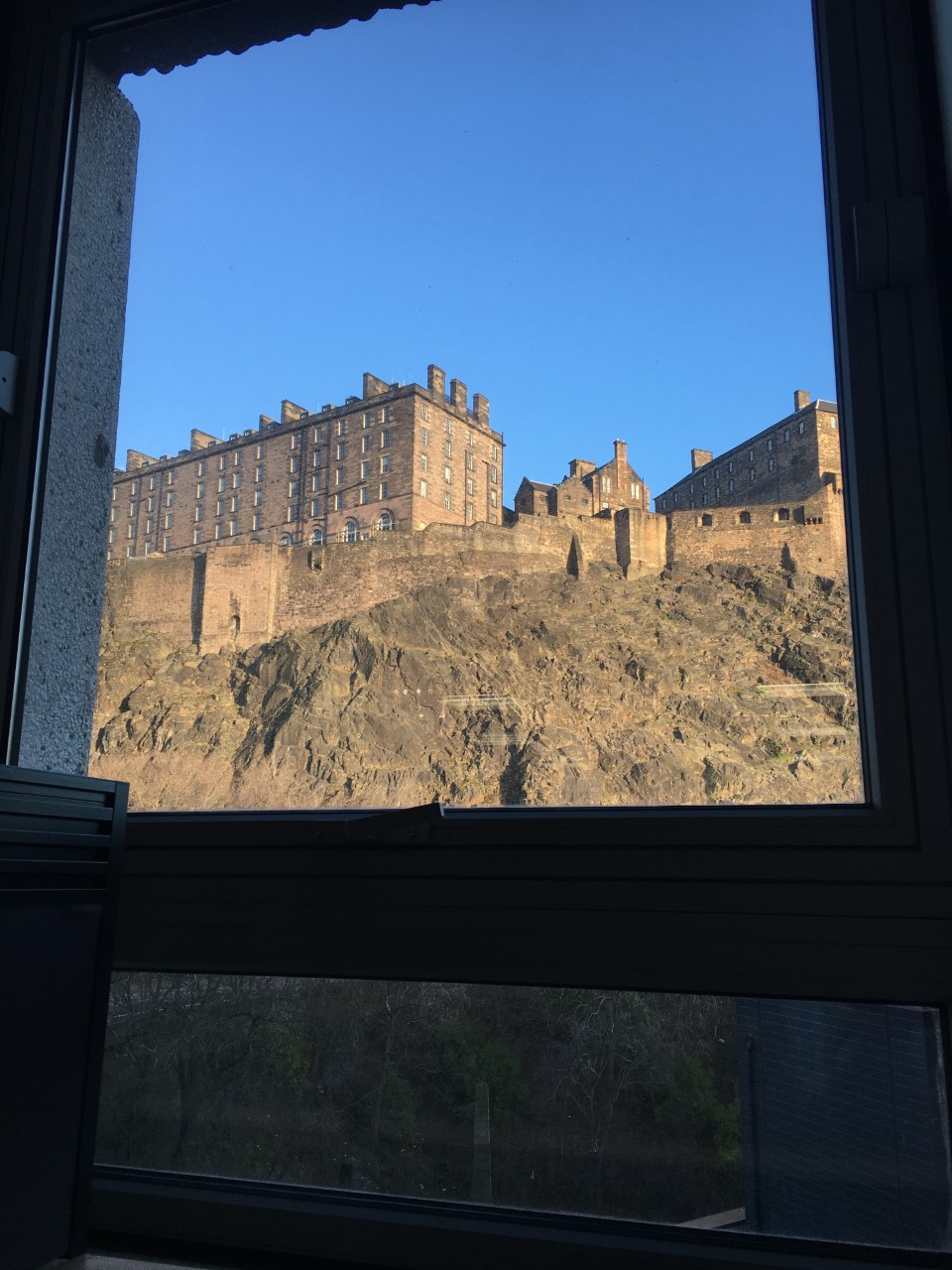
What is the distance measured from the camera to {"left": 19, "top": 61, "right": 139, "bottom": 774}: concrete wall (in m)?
1.04

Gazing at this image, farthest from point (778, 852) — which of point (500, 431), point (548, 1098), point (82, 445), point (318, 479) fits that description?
point (82, 445)

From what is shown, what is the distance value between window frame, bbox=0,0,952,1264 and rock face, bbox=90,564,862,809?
0.04m

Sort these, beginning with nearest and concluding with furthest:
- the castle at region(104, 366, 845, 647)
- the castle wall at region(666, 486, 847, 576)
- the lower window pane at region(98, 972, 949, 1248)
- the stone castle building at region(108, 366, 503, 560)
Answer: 1. the lower window pane at region(98, 972, 949, 1248)
2. the castle wall at region(666, 486, 847, 576)
3. the castle at region(104, 366, 845, 647)
4. the stone castle building at region(108, 366, 503, 560)

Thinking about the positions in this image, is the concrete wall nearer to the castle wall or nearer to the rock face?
the rock face

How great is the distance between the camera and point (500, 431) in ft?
3.55

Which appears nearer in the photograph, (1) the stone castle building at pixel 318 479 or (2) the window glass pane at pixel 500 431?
Result: (2) the window glass pane at pixel 500 431

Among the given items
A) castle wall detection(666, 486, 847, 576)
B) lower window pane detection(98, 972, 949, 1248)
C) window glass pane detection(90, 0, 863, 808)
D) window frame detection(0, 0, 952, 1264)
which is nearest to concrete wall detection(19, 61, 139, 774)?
window glass pane detection(90, 0, 863, 808)

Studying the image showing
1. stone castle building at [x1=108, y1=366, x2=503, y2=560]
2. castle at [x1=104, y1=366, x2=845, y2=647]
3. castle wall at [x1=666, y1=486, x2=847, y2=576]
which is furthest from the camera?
stone castle building at [x1=108, y1=366, x2=503, y2=560]

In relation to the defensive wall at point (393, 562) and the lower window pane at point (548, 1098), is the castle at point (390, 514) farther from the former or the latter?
the lower window pane at point (548, 1098)

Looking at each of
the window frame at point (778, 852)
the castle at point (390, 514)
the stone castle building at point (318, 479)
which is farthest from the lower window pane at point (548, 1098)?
the stone castle building at point (318, 479)

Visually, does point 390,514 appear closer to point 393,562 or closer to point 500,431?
point 393,562

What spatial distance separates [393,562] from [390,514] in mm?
65

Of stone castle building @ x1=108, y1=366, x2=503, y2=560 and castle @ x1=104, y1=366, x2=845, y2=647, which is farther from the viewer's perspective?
stone castle building @ x1=108, y1=366, x2=503, y2=560

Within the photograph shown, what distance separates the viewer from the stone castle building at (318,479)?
44.2 inches
